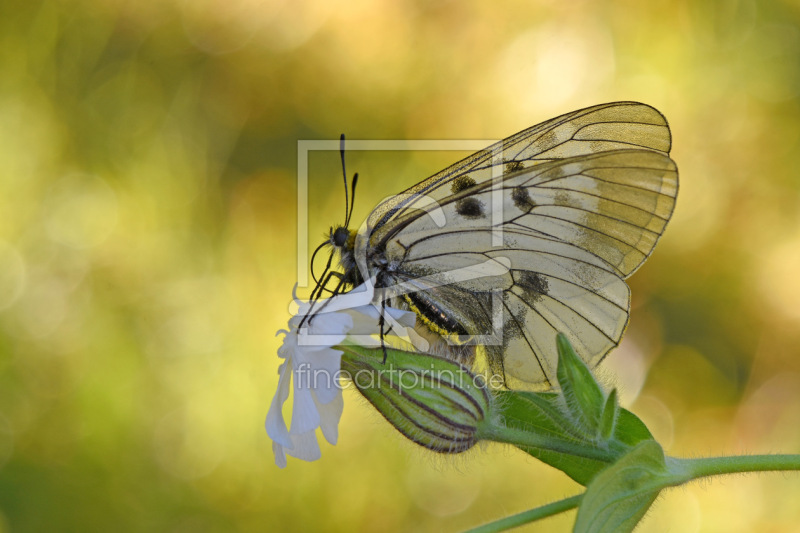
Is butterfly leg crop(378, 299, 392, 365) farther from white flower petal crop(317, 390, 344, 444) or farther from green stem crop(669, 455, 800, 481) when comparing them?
green stem crop(669, 455, 800, 481)

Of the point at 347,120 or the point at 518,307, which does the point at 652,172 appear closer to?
the point at 518,307

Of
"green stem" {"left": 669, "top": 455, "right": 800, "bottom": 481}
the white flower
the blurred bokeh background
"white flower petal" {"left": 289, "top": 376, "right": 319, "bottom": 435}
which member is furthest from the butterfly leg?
the blurred bokeh background

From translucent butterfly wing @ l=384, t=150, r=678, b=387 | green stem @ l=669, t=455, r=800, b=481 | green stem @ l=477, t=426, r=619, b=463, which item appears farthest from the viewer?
translucent butterfly wing @ l=384, t=150, r=678, b=387

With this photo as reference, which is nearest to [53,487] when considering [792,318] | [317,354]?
[317,354]

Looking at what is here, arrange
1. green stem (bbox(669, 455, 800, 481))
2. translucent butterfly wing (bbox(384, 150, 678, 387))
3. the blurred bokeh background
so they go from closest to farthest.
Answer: green stem (bbox(669, 455, 800, 481)), translucent butterfly wing (bbox(384, 150, 678, 387)), the blurred bokeh background

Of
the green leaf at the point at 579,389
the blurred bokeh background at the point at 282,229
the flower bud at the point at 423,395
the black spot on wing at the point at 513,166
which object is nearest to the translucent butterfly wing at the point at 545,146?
the black spot on wing at the point at 513,166

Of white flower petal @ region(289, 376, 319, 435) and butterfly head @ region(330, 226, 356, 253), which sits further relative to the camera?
butterfly head @ region(330, 226, 356, 253)
